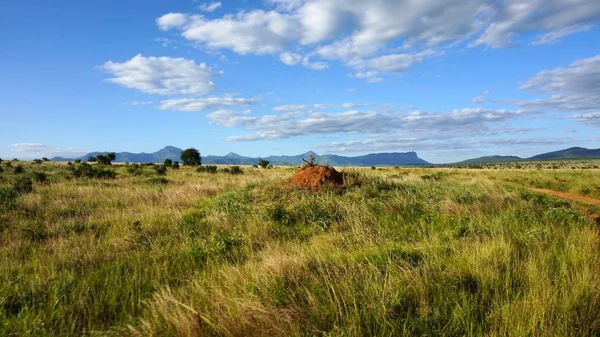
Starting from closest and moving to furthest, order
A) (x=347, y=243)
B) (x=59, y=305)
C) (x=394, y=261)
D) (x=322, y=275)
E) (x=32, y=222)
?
(x=59, y=305) → (x=322, y=275) → (x=394, y=261) → (x=347, y=243) → (x=32, y=222)

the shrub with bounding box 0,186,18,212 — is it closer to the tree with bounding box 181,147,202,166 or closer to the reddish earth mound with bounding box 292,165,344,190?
the reddish earth mound with bounding box 292,165,344,190

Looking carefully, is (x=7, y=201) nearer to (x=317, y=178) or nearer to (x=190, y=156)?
(x=317, y=178)

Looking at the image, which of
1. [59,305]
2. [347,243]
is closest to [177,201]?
[347,243]

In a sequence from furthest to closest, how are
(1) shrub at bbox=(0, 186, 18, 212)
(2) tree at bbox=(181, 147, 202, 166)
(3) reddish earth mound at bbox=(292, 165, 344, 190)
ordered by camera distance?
(2) tree at bbox=(181, 147, 202, 166) → (3) reddish earth mound at bbox=(292, 165, 344, 190) → (1) shrub at bbox=(0, 186, 18, 212)

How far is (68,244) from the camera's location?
6441 millimetres

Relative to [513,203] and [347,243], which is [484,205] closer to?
[513,203]

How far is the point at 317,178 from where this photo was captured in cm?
1328

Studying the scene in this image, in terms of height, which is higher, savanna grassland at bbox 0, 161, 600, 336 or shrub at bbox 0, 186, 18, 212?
shrub at bbox 0, 186, 18, 212

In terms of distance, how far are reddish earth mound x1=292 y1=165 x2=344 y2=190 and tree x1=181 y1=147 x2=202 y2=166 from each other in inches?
2380

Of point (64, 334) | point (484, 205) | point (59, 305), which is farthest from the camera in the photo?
point (484, 205)

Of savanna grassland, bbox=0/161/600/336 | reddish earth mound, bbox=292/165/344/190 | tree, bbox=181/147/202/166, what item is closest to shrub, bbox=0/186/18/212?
savanna grassland, bbox=0/161/600/336

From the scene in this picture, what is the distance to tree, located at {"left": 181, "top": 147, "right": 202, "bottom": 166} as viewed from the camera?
234 feet

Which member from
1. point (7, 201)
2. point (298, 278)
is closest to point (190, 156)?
point (7, 201)

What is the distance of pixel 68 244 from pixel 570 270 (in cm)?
787
